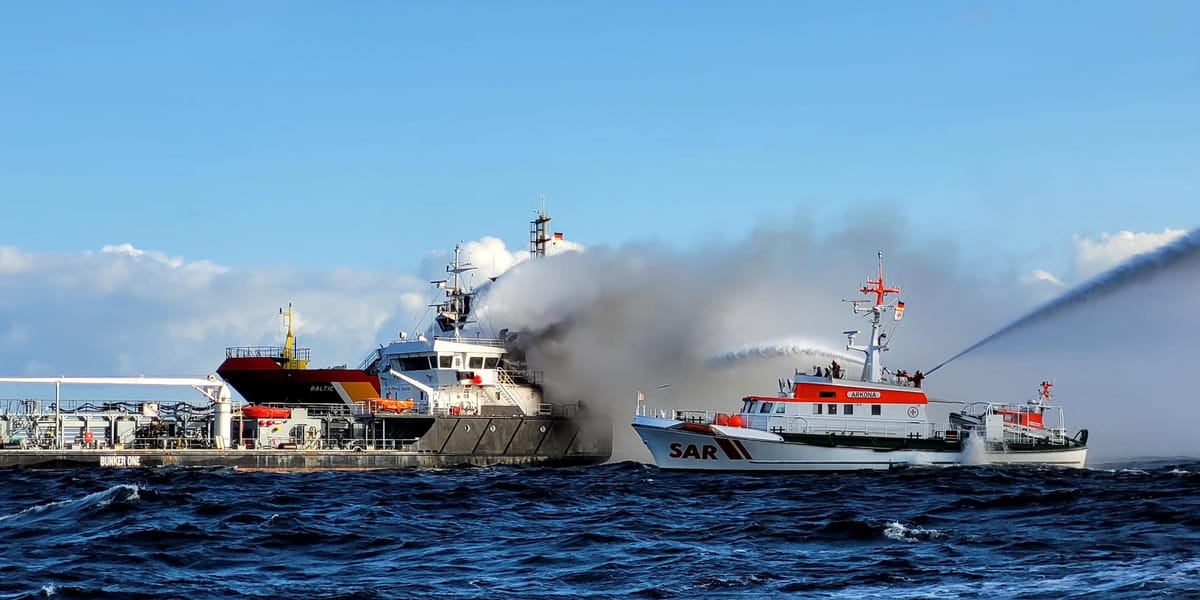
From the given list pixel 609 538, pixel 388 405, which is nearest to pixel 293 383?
pixel 388 405

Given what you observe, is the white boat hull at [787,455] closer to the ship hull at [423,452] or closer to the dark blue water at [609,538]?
the dark blue water at [609,538]

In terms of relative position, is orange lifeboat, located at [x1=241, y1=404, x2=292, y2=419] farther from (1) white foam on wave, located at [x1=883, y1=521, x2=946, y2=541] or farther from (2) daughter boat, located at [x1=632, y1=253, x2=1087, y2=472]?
(1) white foam on wave, located at [x1=883, y1=521, x2=946, y2=541]

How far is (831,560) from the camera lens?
27.0 meters

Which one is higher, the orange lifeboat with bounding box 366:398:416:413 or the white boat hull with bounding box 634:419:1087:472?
the orange lifeboat with bounding box 366:398:416:413

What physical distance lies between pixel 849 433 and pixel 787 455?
9.74 feet

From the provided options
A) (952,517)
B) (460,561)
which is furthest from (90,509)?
(952,517)

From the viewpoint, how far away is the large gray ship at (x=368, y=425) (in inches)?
2175

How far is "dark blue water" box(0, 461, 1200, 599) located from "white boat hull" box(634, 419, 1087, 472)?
4345 millimetres

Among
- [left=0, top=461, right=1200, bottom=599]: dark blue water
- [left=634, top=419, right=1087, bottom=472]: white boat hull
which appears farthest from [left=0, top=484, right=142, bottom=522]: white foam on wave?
[left=634, top=419, right=1087, bottom=472]: white boat hull

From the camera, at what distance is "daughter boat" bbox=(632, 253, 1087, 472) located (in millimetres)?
51938

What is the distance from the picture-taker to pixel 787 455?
170 ft

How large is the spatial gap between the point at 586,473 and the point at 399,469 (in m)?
8.96

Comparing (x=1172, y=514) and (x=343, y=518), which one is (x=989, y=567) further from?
(x=343, y=518)

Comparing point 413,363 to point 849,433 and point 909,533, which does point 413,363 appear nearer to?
point 849,433
